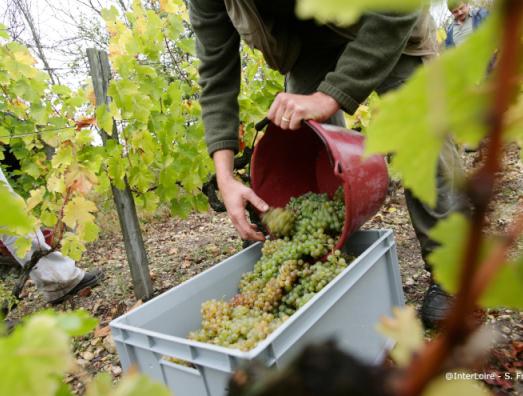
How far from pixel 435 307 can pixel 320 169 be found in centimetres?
90

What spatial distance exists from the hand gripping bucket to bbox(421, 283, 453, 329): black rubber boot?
467 mm

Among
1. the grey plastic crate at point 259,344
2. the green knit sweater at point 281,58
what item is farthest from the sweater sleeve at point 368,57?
the grey plastic crate at point 259,344

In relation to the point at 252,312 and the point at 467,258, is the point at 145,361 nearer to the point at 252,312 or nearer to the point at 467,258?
the point at 252,312

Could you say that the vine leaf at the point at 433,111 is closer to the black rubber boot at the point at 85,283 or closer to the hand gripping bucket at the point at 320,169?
the hand gripping bucket at the point at 320,169

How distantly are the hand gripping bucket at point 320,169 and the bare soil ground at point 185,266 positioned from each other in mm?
472

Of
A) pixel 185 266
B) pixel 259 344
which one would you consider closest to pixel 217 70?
pixel 259 344

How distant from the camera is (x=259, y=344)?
91cm

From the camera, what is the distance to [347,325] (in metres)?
1.26

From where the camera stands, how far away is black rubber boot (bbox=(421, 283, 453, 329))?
Answer: 64.1 inches

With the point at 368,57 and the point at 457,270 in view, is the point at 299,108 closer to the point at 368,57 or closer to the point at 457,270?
the point at 368,57

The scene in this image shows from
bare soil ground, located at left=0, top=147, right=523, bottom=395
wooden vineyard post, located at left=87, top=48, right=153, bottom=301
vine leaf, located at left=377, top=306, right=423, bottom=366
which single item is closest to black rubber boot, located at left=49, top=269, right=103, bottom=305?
bare soil ground, located at left=0, top=147, right=523, bottom=395

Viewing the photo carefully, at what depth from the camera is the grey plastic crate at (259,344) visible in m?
0.96

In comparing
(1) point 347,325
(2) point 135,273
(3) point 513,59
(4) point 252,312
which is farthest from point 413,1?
(2) point 135,273

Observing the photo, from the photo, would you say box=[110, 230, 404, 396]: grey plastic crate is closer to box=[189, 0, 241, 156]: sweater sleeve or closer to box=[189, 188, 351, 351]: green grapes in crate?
box=[189, 188, 351, 351]: green grapes in crate
